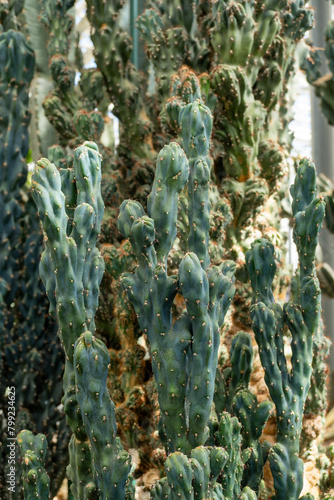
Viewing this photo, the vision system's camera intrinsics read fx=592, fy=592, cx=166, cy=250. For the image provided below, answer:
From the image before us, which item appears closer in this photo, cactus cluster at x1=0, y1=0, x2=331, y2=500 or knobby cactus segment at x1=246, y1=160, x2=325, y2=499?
cactus cluster at x1=0, y1=0, x2=331, y2=500

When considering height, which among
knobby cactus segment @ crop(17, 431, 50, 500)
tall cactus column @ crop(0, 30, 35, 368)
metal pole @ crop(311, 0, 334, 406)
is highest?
metal pole @ crop(311, 0, 334, 406)

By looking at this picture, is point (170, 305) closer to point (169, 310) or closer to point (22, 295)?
point (169, 310)

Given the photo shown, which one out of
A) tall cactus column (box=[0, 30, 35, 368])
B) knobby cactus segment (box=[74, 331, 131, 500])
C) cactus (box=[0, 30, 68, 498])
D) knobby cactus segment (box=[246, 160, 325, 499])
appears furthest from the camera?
tall cactus column (box=[0, 30, 35, 368])

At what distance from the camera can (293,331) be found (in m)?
2.70

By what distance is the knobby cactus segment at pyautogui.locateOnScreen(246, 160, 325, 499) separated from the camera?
2.63 metres

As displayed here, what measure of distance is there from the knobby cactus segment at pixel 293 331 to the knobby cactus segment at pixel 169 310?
1.34 ft

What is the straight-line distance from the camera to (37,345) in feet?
13.4

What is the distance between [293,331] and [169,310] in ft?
2.33

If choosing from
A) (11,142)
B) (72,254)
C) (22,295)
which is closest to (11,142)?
(11,142)

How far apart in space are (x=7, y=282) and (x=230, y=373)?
190 cm

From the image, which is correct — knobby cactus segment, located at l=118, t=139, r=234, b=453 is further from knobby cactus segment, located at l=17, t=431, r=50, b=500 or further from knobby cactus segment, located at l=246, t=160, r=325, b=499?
knobby cactus segment, located at l=17, t=431, r=50, b=500

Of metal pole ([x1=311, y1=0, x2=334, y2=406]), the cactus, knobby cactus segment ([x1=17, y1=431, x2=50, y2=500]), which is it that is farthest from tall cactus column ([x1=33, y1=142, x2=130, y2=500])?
metal pole ([x1=311, y1=0, x2=334, y2=406])

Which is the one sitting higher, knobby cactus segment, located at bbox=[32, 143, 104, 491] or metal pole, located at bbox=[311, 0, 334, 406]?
metal pole, located at bbox=[311, 0, 334, 406]

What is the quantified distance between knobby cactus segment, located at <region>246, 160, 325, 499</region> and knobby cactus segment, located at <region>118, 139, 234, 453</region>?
16.1 inches
